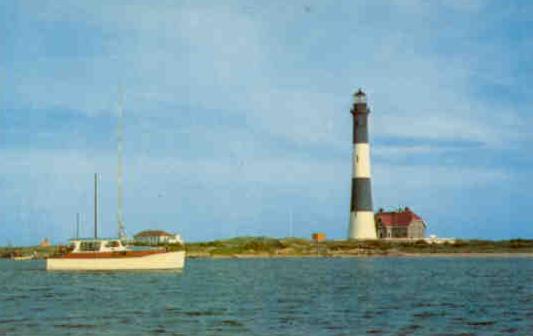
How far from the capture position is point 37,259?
143 meters

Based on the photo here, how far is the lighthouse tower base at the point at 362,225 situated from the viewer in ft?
357

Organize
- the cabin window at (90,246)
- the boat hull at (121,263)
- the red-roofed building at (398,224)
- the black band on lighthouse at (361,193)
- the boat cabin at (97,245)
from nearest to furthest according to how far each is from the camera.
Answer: the boat hull at (121,263) → the boat cabin at (97,245) → the cabin window at (90,246) → the black band on lighthouse at (361,193) → the red-roofed building at (398,224)

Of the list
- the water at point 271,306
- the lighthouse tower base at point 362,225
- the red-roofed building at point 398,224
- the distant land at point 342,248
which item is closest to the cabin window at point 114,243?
the water at point 271,306

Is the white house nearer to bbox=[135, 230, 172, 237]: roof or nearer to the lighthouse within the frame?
bbox=[135, 230, 172, 237]: roof

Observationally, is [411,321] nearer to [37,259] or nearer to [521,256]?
[521,256]

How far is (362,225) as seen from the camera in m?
110

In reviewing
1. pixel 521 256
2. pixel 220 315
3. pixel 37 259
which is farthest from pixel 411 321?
pixel 37 259

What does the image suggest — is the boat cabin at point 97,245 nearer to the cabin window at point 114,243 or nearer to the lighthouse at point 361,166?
the cabin window at point 114,243

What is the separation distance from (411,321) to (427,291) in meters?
18.2

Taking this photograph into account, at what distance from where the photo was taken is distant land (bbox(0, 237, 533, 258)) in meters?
118

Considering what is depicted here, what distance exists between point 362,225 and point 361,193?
5082 mm

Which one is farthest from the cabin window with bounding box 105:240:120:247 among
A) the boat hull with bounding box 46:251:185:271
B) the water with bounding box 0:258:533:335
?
the water with bounding box 0:258:533:335

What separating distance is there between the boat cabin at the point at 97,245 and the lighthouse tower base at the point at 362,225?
42720 mm

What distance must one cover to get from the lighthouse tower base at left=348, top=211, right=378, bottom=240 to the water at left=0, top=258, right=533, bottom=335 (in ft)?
127
